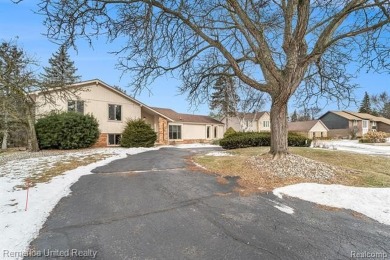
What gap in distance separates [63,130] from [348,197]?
17.8 m

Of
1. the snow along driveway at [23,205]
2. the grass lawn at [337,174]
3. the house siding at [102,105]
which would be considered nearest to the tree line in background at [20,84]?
the house siding at [102,105]

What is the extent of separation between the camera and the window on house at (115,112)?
76.0 feet

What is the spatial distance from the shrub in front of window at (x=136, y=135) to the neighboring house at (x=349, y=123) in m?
43.0

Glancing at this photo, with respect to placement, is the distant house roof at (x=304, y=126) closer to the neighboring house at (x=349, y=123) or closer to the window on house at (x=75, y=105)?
the neighboring house at (x=349, y=123)

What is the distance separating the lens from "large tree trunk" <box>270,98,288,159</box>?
32.9 feet

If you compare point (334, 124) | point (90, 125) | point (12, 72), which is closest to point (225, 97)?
point (90, 125)

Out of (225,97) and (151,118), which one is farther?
(225,97)

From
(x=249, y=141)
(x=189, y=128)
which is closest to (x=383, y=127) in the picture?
(x=189, y=128)

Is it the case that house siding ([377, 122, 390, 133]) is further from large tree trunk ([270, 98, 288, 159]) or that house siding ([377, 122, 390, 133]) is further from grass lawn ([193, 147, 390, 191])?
large tree trunk ([270, 98, 288, 159])

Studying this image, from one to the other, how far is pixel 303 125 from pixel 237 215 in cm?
5316

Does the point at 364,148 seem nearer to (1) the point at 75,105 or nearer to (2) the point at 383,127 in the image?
(1) the point at 75,105

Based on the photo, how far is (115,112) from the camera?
23.5m

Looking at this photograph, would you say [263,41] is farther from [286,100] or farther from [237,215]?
[237,215]

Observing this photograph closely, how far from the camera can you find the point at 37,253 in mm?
3457
